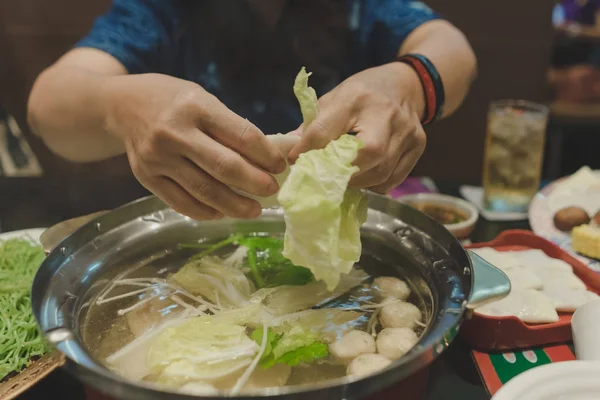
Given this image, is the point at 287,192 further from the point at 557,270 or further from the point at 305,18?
the point at 305,18

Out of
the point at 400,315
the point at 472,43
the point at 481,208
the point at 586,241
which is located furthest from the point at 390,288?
the point at 472,43

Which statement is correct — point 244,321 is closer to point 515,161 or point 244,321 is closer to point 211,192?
point 211,192

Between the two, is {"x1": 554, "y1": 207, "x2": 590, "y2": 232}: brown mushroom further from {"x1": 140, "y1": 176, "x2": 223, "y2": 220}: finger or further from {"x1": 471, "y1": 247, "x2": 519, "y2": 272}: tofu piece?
{"x1": 140, "y1": 176, "x2": 223, "y2": 220}: finger

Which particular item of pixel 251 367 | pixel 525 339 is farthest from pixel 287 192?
pixel 525 339

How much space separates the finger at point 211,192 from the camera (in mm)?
1159

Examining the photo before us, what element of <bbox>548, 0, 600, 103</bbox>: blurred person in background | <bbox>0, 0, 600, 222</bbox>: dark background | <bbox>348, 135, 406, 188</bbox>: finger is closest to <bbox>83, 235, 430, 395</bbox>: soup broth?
<bbox>348, 135, 406, 188</bbox>: finger

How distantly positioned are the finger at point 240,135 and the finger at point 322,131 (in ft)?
0.16

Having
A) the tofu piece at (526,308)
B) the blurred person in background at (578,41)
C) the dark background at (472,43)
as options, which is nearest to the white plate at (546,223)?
the tofu piece at (526,308)

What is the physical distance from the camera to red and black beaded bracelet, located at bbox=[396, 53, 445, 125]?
1628mm

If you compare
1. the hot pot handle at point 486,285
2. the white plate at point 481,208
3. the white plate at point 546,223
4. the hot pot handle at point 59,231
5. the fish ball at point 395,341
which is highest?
the hot pot handle at point 486,285

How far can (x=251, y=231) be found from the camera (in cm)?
156

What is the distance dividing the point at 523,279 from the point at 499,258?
0.11 meters

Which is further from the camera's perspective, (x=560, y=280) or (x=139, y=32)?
(x=139, y=32)

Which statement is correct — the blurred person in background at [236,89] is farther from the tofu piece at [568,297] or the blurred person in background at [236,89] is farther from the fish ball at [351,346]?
the tofu piece at [568,297]
